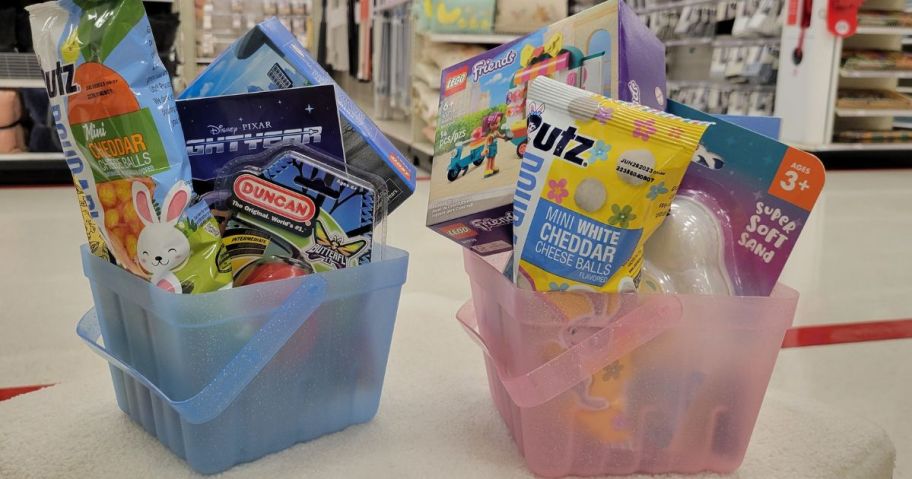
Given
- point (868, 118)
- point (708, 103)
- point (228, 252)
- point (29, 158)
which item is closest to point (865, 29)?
point (868, 118)

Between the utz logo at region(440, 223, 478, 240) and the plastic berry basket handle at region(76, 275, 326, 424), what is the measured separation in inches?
4.8

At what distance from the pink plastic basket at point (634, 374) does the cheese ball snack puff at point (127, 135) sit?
0.28 metres

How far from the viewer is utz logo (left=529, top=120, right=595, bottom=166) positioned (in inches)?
24.9

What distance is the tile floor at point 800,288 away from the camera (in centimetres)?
133

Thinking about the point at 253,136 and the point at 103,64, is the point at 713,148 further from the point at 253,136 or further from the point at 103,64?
the point at 103,64

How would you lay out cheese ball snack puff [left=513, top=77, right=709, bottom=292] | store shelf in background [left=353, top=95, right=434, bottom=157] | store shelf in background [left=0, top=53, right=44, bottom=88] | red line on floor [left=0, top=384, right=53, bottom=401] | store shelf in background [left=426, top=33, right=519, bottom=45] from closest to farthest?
1. cheese ball snack puff [left=513, top=77, right=709, bottom=292]
2. red line on floor [left=0, top=384, right=53, bottom=401]
3. store shelf in background [left=0, top=53, right=44, bottom=88]
4. store shelf in background [left=426, top=33, right=519, bottom=45]
5. store shelf in background [left=353, top=95, right=434, bottom=157]

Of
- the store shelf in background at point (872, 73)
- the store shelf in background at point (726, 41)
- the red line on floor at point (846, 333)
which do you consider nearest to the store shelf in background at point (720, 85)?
the store shelf in background at point (726, 41)

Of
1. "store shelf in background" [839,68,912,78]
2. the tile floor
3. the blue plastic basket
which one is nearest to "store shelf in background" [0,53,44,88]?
the tile floor

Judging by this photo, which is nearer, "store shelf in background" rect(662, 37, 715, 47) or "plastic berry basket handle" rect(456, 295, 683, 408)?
"plastic berry basket handle" rect(456, 295, 683, 408)

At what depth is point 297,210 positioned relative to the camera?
714 mm

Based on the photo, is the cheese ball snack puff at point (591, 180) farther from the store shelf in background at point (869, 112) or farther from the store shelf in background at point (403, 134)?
the store shelf in background at point (869, 112)

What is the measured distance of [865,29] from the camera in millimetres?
4219

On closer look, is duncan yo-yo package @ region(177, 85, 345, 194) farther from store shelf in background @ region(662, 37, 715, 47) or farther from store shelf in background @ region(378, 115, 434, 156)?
store shelf in background @ region(662, 37, 715, 47)

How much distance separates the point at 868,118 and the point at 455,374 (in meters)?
4.47
